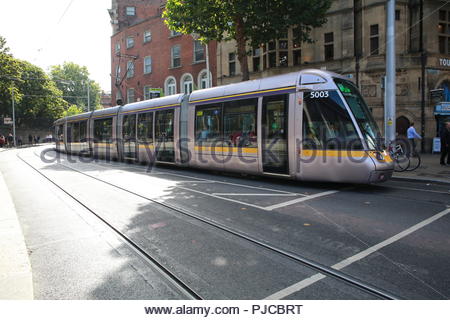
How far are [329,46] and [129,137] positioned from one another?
13.3 metres

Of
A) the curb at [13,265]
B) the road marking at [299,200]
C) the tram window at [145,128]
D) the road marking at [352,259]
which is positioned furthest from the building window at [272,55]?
the curb at [13,265]

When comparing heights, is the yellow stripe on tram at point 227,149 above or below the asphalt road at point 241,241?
above

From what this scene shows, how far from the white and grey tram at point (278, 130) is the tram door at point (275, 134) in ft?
0.09

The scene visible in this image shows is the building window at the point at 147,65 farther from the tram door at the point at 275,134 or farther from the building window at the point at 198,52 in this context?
the tram door at the point at 275,134

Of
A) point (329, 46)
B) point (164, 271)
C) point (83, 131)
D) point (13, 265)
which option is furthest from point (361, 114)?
point (83, 131)

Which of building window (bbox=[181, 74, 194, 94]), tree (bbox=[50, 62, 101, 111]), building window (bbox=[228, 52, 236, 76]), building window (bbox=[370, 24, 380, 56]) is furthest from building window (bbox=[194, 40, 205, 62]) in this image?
tree (bbox=[50, 62, 101, 111])

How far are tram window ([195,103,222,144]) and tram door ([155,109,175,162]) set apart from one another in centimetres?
167

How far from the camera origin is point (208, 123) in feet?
36.9

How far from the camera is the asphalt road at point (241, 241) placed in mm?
3203

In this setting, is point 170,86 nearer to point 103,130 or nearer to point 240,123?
point 103,130

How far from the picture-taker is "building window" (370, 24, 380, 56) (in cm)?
1873

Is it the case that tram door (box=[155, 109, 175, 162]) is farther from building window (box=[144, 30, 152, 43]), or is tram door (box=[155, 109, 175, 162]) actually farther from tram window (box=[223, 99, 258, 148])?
building window (box=[144, 30, 152, 43])
